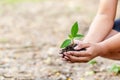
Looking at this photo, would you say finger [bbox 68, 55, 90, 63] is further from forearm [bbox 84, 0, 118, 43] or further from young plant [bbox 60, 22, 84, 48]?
forearm [bbox 84, 0, 118, 43]

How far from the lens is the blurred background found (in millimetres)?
4047

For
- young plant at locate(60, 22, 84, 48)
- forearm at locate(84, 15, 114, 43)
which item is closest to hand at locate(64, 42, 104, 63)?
young plant at locate(60, 22, 84, 48)

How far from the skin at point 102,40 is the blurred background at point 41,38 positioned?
1.70 feet

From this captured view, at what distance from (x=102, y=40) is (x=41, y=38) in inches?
98.1

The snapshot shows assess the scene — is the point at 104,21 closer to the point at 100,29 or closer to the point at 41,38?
the point at 100,29

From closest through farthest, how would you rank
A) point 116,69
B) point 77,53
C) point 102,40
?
1. point 77,53
2. point 102,40
3. point 116,69

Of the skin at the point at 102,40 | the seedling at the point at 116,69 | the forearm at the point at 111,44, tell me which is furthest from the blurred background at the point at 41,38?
the forearm at the point at 111,44

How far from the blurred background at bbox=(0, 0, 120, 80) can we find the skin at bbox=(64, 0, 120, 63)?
518mm

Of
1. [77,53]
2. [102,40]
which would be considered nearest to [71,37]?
[77,53]

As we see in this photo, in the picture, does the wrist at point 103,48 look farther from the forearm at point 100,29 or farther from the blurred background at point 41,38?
the blurred background at point 41,38

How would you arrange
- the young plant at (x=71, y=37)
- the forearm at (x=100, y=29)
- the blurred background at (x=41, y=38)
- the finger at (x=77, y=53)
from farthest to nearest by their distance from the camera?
the blurred background at (x=41, y=38) → the forearm at (x=100, y=29) → the young plant at (x=71, y=37) → the finger at (x=77, y=53)

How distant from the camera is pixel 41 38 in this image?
19.1ft

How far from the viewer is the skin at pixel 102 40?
2.90m

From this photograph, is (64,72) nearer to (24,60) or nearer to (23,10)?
(24,60)
